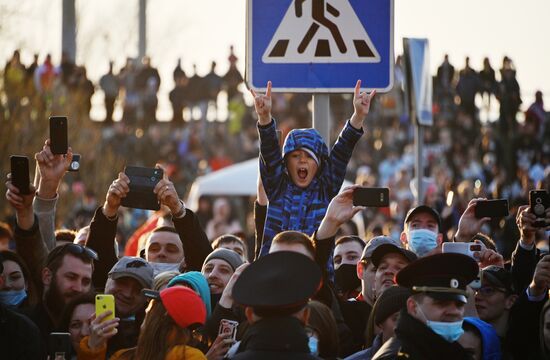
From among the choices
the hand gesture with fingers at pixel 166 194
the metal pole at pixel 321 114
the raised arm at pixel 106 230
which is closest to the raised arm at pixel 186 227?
the hand gesture with fingers at pixel 166 194

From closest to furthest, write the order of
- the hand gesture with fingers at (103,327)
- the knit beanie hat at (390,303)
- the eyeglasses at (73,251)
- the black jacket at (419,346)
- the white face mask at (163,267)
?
the black jacket at (419,346) → the hand gesture with fingers at (103,327) → the knit beanie hat at (390,303) → the eyeglasses at (73,251) → the white face mask at (163,267)

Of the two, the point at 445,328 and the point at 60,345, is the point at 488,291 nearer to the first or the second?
the point at 445,328

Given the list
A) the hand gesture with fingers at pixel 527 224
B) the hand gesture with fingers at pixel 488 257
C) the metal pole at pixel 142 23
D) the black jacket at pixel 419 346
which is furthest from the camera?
the metal pole at pixel 142 23

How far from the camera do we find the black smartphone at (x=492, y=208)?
37.7 feet

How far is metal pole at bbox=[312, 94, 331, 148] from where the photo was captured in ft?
34.5

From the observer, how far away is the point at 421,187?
1384 centimetres

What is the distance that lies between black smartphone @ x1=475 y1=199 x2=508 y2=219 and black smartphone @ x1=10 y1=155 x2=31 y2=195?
3048mm

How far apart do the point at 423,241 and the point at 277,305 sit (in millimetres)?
4112

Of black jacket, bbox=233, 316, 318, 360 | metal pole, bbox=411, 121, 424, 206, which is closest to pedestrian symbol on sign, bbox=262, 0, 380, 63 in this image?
black jacket, bbox=233, 316, 318, 360

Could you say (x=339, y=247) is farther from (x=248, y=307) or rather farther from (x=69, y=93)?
(x=69, y=93)

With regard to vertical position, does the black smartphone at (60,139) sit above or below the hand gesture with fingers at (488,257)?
above

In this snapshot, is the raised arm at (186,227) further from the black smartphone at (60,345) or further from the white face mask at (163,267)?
the black smartphone at (60,345)

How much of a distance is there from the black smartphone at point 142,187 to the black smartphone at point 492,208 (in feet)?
7.44

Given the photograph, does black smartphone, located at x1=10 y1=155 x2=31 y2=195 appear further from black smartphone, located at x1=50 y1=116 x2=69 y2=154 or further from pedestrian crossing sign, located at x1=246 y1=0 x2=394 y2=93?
pedestrian crossing sign, located at x1=246 y1=0 x2=394 y2=93
